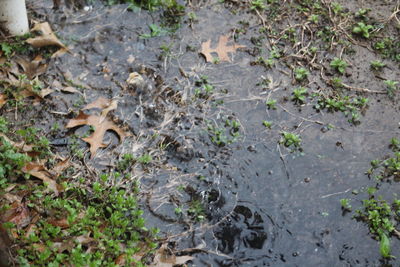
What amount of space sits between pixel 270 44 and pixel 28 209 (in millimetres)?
2454

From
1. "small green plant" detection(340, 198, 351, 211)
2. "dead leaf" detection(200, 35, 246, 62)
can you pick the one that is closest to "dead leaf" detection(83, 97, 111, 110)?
"dead leaf" detection(200, 35, 246, 62)

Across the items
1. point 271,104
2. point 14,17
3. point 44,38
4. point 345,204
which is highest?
point 14,17

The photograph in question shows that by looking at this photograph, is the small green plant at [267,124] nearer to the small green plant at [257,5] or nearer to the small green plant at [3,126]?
the small green plant at [257,5]

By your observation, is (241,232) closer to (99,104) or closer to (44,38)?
(99,104)

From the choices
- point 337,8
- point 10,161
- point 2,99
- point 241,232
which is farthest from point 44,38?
point 337,8

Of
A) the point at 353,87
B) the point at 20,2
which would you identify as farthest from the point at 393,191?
the point at 20,2

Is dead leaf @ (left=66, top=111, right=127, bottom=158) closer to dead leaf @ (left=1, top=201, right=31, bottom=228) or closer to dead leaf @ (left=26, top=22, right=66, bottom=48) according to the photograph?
dead leaf @ (left=1, top=201, right=31, bottom=228)

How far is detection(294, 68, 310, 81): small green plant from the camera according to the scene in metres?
3.85

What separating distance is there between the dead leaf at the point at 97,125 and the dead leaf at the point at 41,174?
0.41m

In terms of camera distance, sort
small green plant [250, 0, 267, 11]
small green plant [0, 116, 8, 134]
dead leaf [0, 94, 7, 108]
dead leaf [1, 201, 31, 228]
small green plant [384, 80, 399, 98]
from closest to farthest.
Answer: dead leaf [1, 201, 31, 228] < small green plant [0, 116, 8, 134] < dead leaf [0, 94, 7, 108] < small green plant [384, 80, 399, 98] < small green plant [250, 0, 267, 11]

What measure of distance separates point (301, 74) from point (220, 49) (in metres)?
0.73

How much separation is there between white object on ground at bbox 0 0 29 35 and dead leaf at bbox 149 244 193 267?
232 centimetres

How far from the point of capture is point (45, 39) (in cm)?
388

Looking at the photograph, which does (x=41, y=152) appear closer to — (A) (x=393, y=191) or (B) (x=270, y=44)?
(B) (x=270, y=44)
